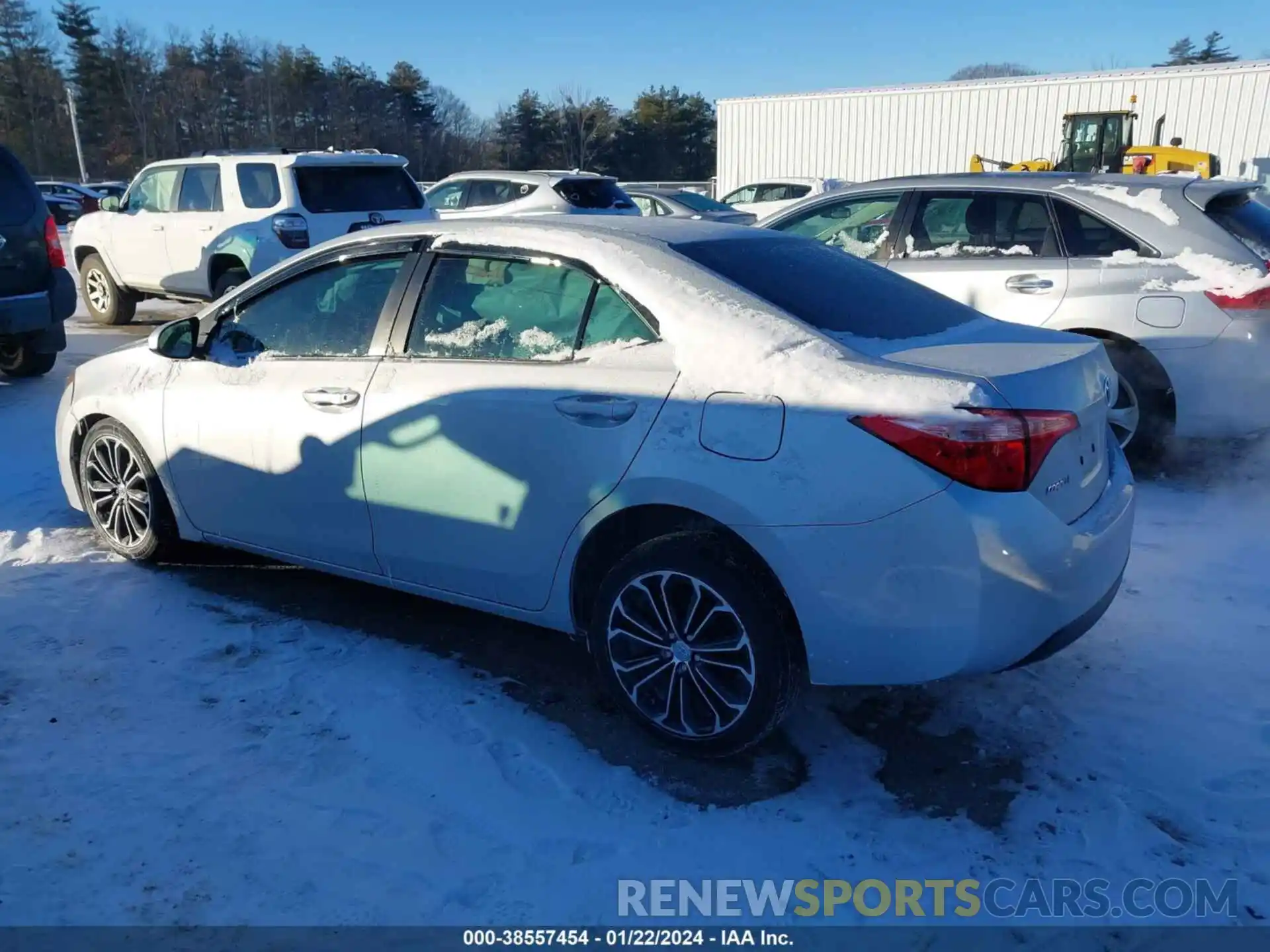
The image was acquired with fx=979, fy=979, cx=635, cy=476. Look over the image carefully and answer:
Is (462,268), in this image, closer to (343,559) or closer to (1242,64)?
(343,559)

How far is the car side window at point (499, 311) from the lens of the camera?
3275 mm

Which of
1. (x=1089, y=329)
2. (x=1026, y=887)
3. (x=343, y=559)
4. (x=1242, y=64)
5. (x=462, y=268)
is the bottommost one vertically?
(x=1026, y=887)

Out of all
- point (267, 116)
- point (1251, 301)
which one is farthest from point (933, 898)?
point (267, 116)

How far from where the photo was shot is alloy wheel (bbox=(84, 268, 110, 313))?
12102 mm

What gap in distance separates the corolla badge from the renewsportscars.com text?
4.78 ft

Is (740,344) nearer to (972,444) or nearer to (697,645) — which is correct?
(972,444)

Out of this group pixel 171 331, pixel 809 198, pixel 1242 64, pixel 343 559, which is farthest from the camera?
pixel 1242 64

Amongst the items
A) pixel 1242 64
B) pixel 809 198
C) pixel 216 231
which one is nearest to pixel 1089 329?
pixel 809 198

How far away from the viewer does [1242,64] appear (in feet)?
85.9

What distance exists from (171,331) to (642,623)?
8.48 ft

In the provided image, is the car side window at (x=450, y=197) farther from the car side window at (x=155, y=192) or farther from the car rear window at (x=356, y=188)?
the car side window at (x=155, y=192)

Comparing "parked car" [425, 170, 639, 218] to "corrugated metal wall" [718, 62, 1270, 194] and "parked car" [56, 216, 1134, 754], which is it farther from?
"corrugated metal wall" [718, 62, 1270, 194]

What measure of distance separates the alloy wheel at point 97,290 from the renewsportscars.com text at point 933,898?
12.0 metres

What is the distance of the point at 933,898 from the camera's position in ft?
8.29
